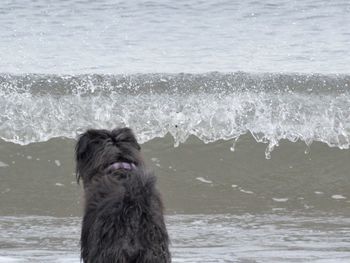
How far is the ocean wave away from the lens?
10125 mm

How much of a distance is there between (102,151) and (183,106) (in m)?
5.29

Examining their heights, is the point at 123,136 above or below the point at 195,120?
above

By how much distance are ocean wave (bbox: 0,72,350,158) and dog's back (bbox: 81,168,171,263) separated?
480 cm

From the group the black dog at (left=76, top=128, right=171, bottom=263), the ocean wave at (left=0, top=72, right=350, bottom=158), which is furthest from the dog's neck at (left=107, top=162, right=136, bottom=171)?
the ocean wave at (left=0, top=72, right=350, bottom=158)

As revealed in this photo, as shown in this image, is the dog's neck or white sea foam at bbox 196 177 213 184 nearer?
the dog's neck

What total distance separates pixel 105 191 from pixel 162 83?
6052 mm

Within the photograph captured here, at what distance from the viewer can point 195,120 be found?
10367 millimetres

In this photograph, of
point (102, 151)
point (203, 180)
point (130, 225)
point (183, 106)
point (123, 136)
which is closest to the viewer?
point (130, 225)

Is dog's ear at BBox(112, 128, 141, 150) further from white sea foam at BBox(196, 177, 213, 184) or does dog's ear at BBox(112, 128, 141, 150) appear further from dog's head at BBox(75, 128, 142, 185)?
white sea foam at BBox(196, 177, 213, 184)

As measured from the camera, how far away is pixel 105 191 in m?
5.07

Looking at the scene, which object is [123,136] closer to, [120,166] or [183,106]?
[120,166]

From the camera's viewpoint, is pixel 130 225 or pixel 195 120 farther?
pixel 195 120

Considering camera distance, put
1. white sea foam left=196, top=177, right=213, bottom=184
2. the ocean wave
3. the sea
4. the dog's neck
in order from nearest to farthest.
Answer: the dog's neck, the sea, white sea foam left=196, top=177, right=213, bottom=184, the ocean wave

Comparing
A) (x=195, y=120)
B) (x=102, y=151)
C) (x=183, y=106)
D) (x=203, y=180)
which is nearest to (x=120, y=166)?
(x=102, y=151)
